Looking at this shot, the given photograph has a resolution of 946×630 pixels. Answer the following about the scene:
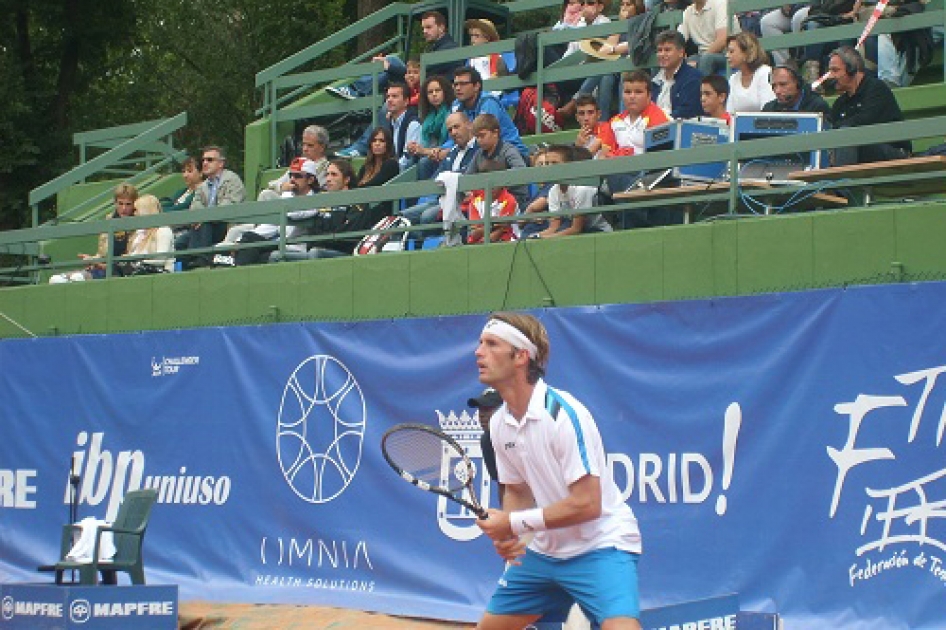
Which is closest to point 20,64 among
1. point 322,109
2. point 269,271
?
point 322,109

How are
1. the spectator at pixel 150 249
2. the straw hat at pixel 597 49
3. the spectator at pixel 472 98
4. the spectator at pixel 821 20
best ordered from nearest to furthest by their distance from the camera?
the spectator at pixel 821 20, the spectator at pixel 472 98, the straw hat at pixel 597 49, the spectator at pixel 150 249

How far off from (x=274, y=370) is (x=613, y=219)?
3262 mm

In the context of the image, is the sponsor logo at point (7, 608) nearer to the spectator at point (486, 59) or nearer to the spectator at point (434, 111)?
the spectator at point (434, 111)

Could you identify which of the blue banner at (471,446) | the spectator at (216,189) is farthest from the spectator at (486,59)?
the blue banner at (471,446)

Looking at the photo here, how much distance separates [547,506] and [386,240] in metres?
7.96

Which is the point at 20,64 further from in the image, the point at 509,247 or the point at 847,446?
the point at 847,446

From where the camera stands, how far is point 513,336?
7574 mm

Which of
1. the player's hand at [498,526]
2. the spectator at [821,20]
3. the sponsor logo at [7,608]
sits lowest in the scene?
the sponsor logo at [7,608]

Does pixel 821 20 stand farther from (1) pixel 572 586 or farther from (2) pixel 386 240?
(1) pixel 572 586

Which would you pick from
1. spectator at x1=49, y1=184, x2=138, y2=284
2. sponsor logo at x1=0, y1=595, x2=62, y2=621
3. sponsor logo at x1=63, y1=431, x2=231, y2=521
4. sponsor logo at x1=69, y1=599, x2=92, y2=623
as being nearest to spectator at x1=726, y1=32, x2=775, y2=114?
sponsor logo at x1=63, y1=431, x2=231, y2=521

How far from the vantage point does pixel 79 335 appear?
56.0ft

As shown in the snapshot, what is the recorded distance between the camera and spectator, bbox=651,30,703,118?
46.9 feet

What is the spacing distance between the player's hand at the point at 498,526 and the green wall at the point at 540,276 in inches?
165

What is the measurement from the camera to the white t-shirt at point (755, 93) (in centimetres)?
1370
